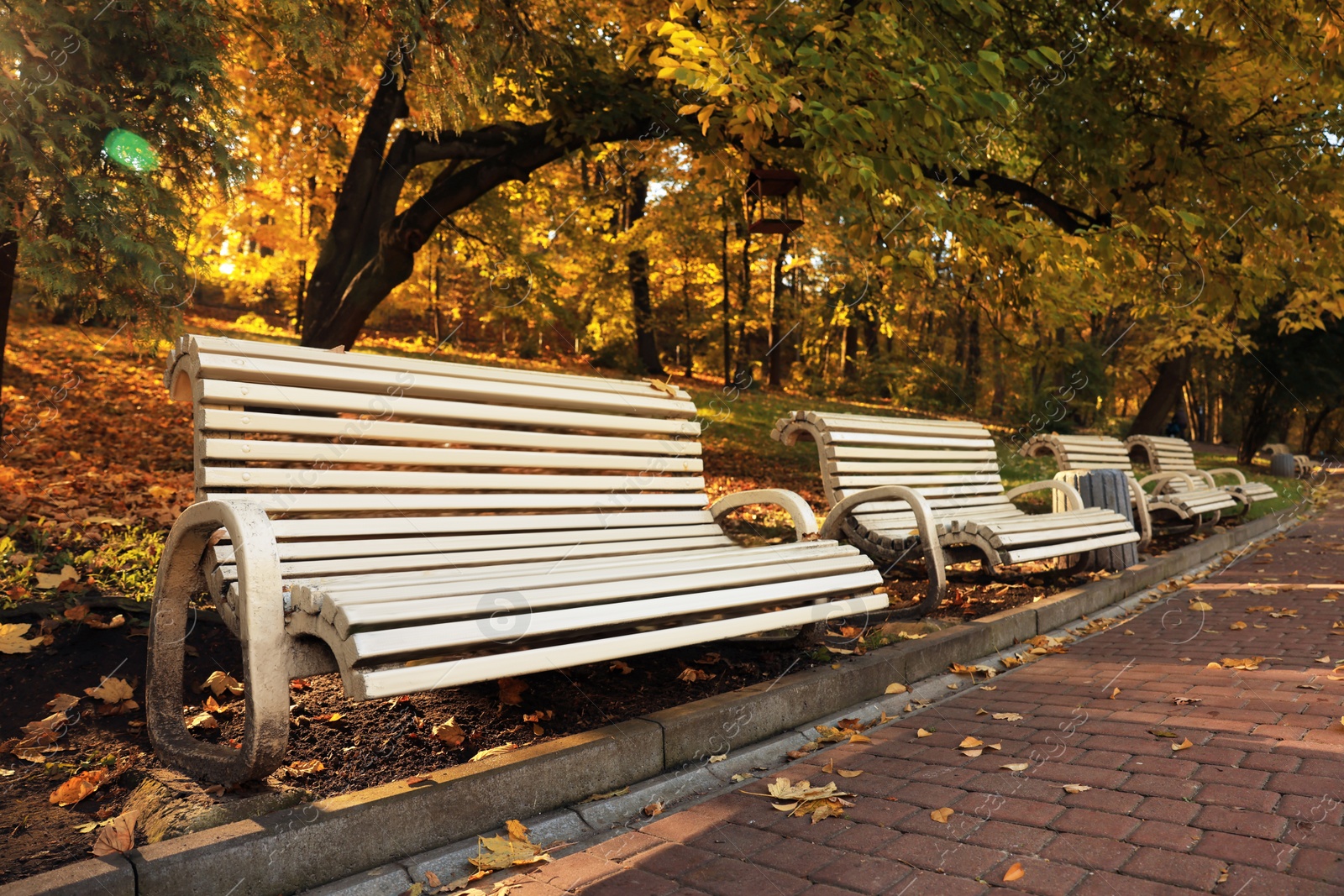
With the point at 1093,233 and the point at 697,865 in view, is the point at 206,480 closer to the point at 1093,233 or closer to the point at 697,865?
the point at 697,865

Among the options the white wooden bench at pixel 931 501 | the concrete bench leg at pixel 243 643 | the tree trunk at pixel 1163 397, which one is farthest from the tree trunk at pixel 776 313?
the concrete bench leg at pixel 243 643

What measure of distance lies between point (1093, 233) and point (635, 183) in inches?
464

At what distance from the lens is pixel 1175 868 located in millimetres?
2178

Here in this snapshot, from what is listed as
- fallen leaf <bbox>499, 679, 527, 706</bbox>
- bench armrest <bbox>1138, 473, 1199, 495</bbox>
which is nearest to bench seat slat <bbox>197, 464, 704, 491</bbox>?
fallen leaf <bbox>499, 679, 527, 706</bbox>

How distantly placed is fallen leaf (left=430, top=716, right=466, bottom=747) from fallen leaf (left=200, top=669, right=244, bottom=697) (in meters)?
0.78

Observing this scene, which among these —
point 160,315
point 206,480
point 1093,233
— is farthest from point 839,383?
point 206,480

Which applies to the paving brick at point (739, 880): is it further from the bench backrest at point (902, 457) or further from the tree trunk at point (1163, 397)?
the tree trunk at point (1163, 397)

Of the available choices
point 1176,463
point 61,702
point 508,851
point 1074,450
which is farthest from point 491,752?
point 1176,463

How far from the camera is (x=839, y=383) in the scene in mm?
26609

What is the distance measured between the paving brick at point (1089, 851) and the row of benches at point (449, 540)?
1056mm

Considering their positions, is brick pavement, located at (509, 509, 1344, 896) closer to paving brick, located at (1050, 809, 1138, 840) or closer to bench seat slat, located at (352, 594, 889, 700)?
paving brick, located at (1050, 809, 1138, 840)

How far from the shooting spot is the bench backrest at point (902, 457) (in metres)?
5.23

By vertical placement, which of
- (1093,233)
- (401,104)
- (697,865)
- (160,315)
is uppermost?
(401,104)

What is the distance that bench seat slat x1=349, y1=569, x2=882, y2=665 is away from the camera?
2.08 meters
